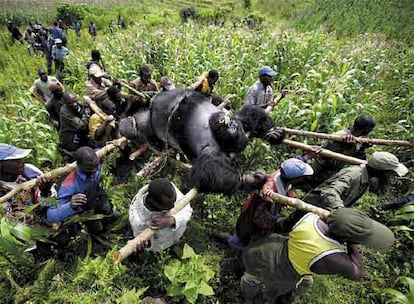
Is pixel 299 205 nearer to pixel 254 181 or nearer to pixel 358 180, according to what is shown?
pixel 254 181

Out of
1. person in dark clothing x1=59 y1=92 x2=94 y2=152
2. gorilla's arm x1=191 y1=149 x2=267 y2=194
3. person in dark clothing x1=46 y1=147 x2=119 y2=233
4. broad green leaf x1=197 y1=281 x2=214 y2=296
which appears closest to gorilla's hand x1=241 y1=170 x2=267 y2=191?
gorilla's arm x1=191 y1=149 x2=267 y2=194

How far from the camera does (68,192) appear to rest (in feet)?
8.82

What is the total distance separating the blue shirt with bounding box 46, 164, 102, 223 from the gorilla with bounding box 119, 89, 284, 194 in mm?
657

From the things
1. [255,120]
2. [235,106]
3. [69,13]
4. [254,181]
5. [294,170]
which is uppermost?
[255,120]

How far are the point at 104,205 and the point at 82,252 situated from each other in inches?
26.2

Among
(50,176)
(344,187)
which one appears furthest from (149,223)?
(344,187)

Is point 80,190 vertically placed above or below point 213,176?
below

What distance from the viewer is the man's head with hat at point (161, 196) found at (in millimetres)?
2336

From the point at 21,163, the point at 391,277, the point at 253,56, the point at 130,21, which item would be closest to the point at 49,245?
the point at 21,163

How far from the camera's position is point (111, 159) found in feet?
14.7

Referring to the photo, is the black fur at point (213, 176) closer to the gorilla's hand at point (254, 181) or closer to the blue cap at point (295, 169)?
the gorilla's hand at point (254, 181)

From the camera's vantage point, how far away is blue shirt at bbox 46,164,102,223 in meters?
2.63

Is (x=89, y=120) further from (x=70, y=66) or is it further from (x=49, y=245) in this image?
(x=70, y=66)

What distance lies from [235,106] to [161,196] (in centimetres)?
385
